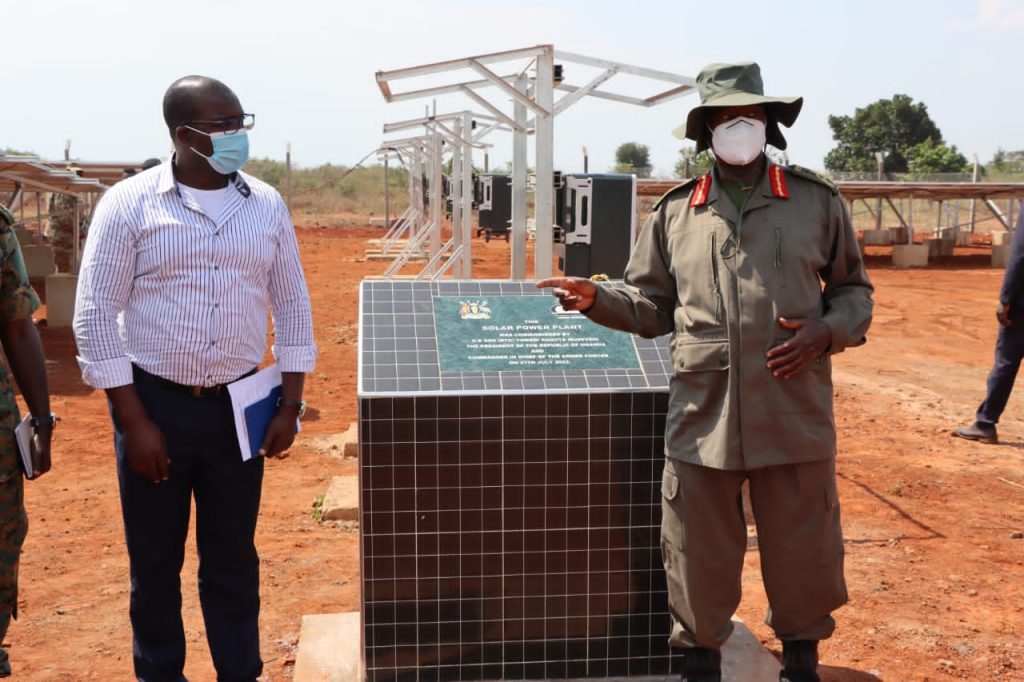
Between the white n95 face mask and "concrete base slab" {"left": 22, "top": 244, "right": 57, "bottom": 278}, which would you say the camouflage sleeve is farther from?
"concrete base slab" {"left": 22, "top": 244, "right": 57, "bottom": 278}

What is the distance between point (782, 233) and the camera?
290cm

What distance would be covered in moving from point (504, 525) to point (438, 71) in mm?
4849

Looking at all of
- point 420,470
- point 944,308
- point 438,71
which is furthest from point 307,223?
point 420,470

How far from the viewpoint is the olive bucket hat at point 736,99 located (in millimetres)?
2922

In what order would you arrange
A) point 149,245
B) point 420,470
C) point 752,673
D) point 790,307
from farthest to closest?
point 752,673, point 420,470, point 790,307, point 149,245

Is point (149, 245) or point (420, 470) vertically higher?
point (149, 245)

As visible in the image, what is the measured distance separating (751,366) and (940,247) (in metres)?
25.8

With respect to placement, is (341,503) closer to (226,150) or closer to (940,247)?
(226,150)

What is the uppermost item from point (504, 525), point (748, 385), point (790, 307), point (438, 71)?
point (438, 71)

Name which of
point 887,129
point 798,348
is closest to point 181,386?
point 798,348

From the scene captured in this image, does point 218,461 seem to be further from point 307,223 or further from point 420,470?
point 307,223

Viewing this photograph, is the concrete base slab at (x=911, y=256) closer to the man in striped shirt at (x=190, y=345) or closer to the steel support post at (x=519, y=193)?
the steel support post at (x=519, y=193)

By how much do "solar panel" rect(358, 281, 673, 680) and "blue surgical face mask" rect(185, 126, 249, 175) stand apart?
792mm

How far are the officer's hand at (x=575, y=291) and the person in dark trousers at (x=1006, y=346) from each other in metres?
4.44
